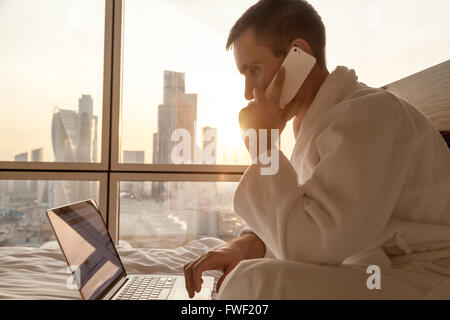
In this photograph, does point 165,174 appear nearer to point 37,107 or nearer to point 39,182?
point 39,182

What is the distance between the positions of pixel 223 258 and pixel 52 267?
2.41 feet

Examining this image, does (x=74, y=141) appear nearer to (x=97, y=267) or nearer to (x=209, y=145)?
(x=209, y=145)

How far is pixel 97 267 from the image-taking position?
0.93 metres

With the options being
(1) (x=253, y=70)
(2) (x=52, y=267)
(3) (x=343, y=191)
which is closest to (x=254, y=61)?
(1) (x=253, y=70)

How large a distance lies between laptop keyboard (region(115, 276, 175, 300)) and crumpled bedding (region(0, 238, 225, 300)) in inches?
4.8

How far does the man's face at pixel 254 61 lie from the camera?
89 cm

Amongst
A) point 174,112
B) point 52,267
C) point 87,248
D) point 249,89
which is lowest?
point 52,267

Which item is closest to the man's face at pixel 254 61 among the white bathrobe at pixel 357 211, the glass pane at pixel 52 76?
the white bathrobe at pixel 357 211

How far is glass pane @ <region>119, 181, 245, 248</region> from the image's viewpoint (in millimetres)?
2223

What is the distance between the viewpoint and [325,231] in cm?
55

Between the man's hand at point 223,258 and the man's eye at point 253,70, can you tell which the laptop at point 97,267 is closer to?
the man's hand at point 223,258

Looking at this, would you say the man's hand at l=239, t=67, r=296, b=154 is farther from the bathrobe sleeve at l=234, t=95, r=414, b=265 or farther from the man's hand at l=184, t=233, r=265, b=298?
the man's hand at l=184, t=233, r=265, b=298

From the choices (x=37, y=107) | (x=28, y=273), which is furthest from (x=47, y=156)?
(x=28, y=273)
